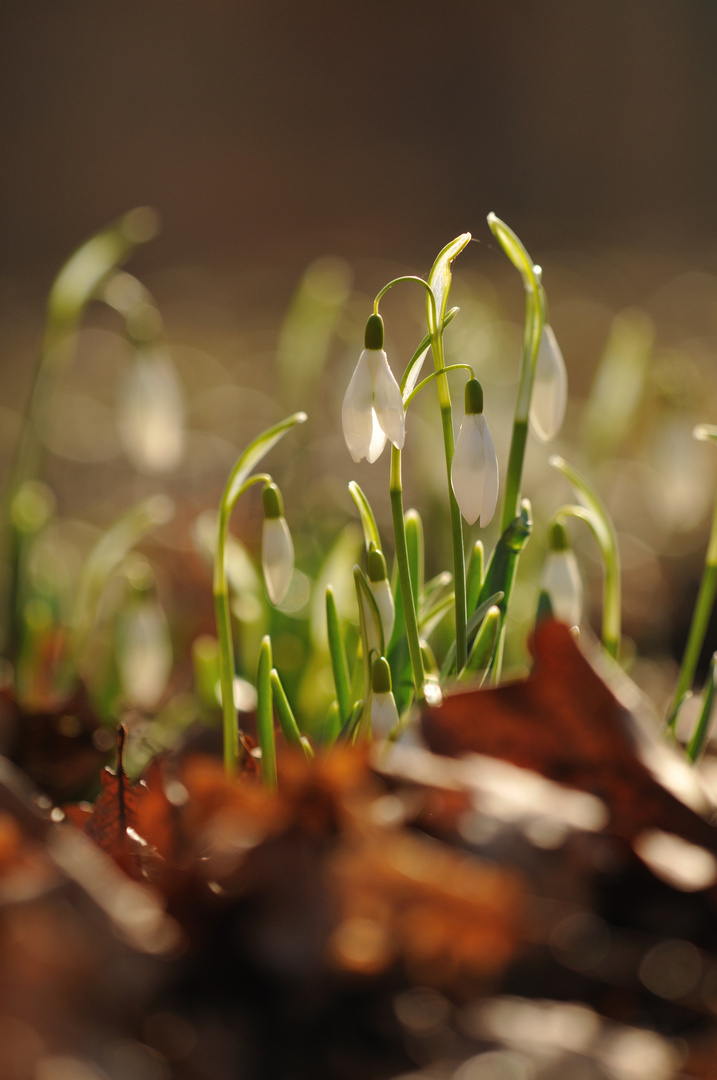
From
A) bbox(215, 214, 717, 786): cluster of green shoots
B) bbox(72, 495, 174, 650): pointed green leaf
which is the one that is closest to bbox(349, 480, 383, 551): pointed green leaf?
bbox(215, 214, 717, 786): cluster of green shoots

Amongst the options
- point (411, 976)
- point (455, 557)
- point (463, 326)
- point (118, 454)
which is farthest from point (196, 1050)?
point (118, 454)

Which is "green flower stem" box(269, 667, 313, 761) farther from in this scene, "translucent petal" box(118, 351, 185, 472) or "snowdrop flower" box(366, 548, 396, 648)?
"translucent petal" box(118, 351, 185, 472)

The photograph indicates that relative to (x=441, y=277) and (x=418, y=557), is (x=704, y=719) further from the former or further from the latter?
(x=441, y=277)

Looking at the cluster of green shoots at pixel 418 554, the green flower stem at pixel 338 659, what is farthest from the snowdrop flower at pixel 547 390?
the green flower stem at pixel 338 659

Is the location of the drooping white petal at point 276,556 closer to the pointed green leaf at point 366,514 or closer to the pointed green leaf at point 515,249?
the pointed green leaf at point 366,514

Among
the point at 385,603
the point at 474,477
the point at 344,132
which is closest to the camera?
the point at 474,477

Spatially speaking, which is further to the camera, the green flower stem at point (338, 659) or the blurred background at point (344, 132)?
the blurred background at point (344, 132)

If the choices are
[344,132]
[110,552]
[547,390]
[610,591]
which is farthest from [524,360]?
[344,132]

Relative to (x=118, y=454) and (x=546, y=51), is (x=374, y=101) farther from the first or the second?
(x=118, y=454)
